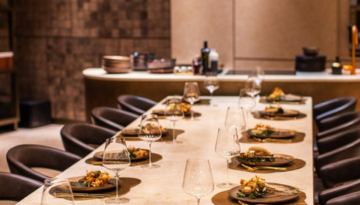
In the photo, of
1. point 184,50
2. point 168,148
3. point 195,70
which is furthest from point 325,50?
point 168,148

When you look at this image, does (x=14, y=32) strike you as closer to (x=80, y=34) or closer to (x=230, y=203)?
(x=80, y=34)

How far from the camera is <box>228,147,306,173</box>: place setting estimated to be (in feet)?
10.4

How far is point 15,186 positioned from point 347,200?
1602 mm

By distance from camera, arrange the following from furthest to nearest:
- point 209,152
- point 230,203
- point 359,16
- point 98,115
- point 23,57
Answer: point 23,57 → point 359,16 → point 98,115 → point 209,152 → point 230,203

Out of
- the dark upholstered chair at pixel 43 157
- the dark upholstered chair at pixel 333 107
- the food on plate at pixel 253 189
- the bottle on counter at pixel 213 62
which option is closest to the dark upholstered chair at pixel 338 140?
the dark upholstered chair at pixel 333 107

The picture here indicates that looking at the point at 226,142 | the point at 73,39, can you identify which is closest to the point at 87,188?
the point at 226,142

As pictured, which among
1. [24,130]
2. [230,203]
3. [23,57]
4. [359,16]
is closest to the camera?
Result: [230,203]

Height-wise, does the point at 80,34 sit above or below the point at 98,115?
above

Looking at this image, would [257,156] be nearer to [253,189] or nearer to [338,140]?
[253,189]

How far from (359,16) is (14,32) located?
210 inches

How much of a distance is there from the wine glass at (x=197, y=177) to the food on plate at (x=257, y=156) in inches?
45.2

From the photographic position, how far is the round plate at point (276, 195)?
253 cm

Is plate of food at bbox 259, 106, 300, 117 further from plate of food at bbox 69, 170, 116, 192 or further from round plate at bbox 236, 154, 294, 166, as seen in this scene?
plate of food at bbox 69, 170, 116, 192

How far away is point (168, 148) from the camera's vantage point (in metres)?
3.78
